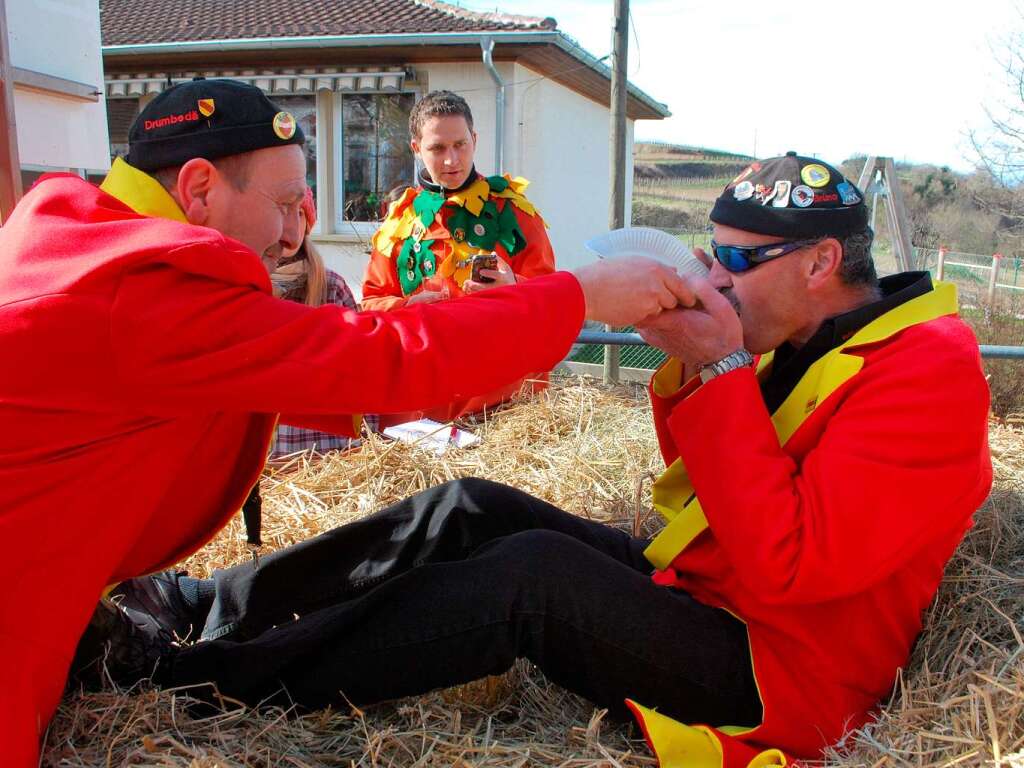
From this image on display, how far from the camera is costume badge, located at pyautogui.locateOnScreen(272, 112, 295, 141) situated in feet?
6.29

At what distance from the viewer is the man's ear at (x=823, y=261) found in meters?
2.21

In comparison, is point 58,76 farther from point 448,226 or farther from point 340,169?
point 340,169

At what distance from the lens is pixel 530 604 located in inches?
79.0

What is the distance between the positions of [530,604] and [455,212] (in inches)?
133

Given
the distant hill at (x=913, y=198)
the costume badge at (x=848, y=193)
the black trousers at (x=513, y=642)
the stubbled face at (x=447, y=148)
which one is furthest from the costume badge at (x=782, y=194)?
the distant hill at (x=913, y=198)

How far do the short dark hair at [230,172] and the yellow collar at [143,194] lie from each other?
21 mm

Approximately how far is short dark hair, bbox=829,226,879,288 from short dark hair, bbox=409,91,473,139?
3023 millimetres

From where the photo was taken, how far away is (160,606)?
254 centimetres

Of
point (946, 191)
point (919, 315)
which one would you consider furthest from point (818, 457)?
point (946, 191)

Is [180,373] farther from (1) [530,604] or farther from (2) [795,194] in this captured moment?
(2) [795,194]

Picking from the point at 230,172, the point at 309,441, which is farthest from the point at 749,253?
the point at 309,441

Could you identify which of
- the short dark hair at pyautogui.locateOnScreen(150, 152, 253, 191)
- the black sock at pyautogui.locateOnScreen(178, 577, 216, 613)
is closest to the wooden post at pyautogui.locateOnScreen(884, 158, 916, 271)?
the black sock at pyautogui.locateOnScreen(178, 577, 216, 613)

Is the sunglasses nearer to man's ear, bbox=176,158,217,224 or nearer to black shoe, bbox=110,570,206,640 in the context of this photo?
man's ear, bbox=176,158,217,224

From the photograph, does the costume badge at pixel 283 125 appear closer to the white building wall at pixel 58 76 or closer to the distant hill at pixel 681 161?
the white building wall at pixel 58 76
